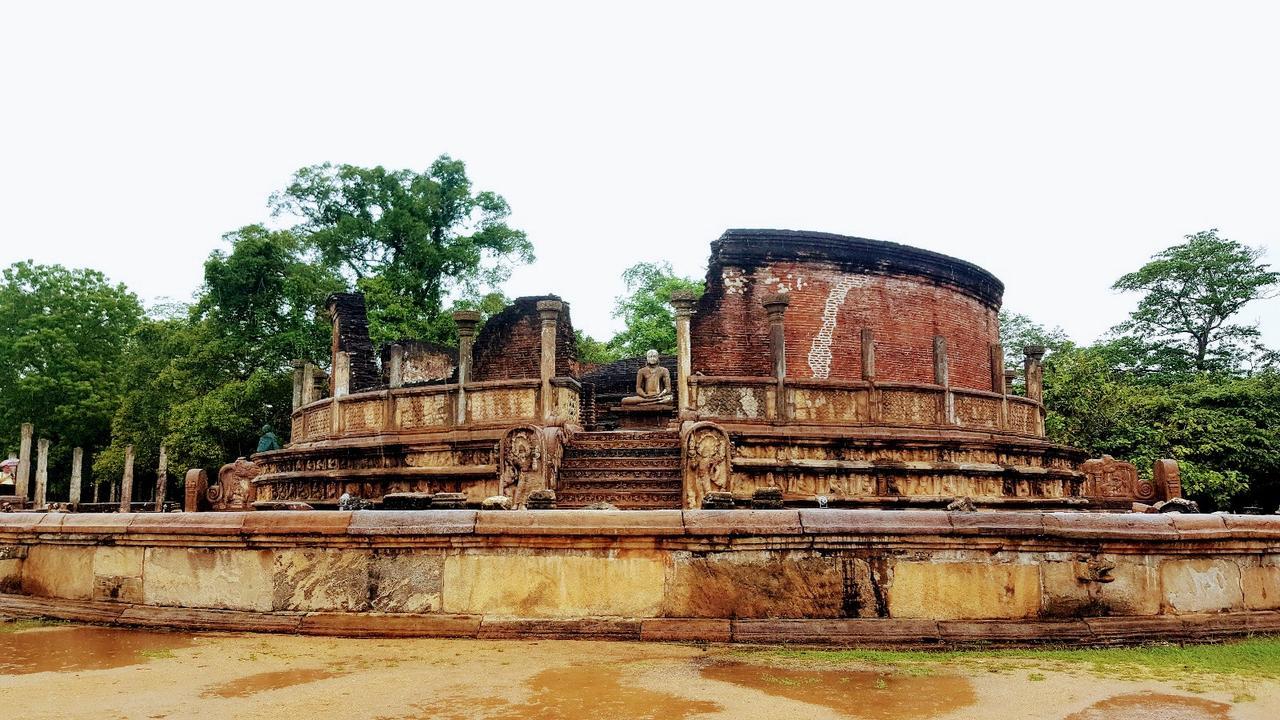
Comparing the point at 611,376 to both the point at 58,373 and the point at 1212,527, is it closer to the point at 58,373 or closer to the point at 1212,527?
the point at 1212,527

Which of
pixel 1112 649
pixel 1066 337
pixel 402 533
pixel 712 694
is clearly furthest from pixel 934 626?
pixel 1066 337

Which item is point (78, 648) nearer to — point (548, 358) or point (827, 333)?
point (548, 358)

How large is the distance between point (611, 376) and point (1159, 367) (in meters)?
24.0

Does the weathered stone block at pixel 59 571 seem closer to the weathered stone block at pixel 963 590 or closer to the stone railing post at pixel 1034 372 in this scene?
the weathered stone block at pixel 963 590

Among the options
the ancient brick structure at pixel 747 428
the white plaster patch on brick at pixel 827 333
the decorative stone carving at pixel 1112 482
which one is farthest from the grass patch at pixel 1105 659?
the white plaster patch on brick at pixel 827 333

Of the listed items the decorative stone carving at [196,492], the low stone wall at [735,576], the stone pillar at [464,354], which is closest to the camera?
the low stone wall at [735,576]

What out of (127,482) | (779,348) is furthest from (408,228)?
(779,348)

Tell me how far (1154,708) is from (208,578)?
5.24m

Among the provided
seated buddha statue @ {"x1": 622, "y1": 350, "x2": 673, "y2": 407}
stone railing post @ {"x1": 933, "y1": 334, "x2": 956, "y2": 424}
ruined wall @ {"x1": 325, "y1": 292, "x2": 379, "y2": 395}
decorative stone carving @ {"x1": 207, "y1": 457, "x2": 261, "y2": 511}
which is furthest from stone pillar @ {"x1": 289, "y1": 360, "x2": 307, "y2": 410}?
stone railing post @ {"x1": 933, "y1": 334, "x2": 956, "y2": 424}

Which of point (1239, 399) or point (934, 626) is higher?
point (1239, 399)

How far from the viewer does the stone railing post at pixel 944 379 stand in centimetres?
1485

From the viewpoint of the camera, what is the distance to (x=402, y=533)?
5508mm

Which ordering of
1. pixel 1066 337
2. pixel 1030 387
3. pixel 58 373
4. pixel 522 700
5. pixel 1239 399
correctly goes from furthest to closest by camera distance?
pixel 1066 337 < pixel 58 373 < pixel 1239 399 < pixel 1030 387 < pixel 522 700

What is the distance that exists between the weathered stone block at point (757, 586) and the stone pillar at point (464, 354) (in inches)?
383
